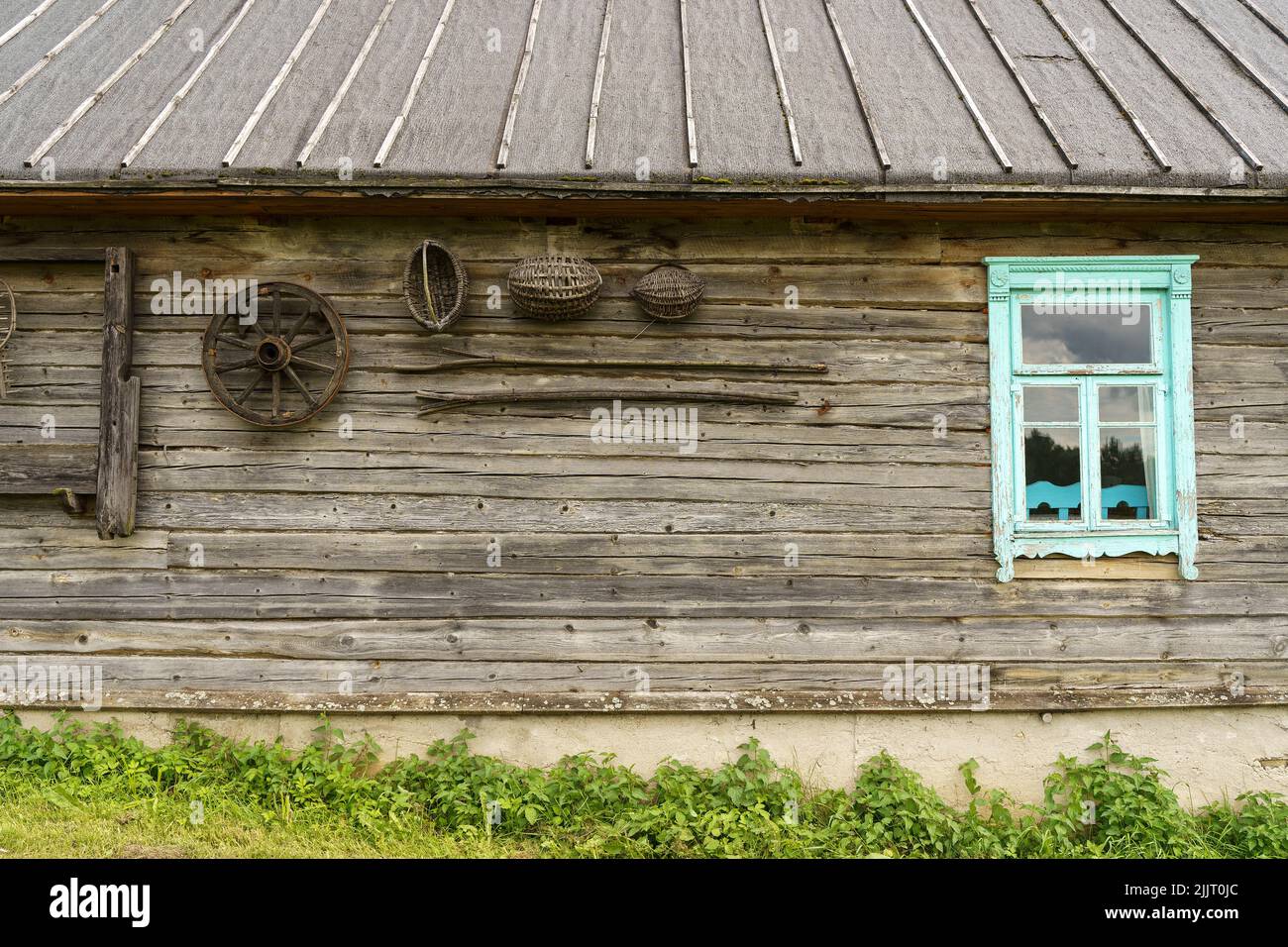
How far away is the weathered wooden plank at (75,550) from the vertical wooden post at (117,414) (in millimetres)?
111

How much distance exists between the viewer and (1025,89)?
4.68m

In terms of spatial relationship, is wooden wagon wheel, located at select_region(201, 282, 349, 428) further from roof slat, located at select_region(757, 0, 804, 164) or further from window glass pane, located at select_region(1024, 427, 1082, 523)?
window glass pane, located at select_region(1024, 427, 1082, 523)

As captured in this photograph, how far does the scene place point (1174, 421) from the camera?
4387 mm

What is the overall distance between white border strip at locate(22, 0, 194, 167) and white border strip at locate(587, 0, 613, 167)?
2.92 meters

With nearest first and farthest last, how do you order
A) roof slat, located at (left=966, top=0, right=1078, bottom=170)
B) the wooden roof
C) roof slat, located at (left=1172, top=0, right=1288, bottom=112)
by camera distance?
the wooden roof, roof slat, located at (left=966, top=0, right=1078, bottom=170), roof slat, located at (left=1172, top=0, right=1288, bottom=112)

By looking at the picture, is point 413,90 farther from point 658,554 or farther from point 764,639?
point 764,639

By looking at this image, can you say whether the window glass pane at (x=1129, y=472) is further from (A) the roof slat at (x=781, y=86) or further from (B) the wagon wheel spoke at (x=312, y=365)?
(B) the wagon wheel spoke at (x=312, y=365)

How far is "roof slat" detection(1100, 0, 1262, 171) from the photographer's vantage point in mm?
4164

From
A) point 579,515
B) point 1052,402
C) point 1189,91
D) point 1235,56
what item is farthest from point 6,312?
point 1235,56

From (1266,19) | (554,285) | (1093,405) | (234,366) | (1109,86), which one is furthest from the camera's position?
(1266,19)

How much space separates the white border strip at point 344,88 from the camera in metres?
4.11

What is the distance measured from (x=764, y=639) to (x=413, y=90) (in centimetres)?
385

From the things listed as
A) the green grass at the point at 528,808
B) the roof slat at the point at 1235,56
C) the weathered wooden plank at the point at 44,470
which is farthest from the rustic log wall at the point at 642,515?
the roof slat at the point at 1235,56

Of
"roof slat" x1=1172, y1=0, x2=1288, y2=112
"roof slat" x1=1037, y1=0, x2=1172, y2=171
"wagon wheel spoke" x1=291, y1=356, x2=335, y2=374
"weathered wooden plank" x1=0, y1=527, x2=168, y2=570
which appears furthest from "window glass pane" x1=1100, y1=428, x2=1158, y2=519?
"weathered wooden plank" x1=0, y1=527, x2=168, y2=570
